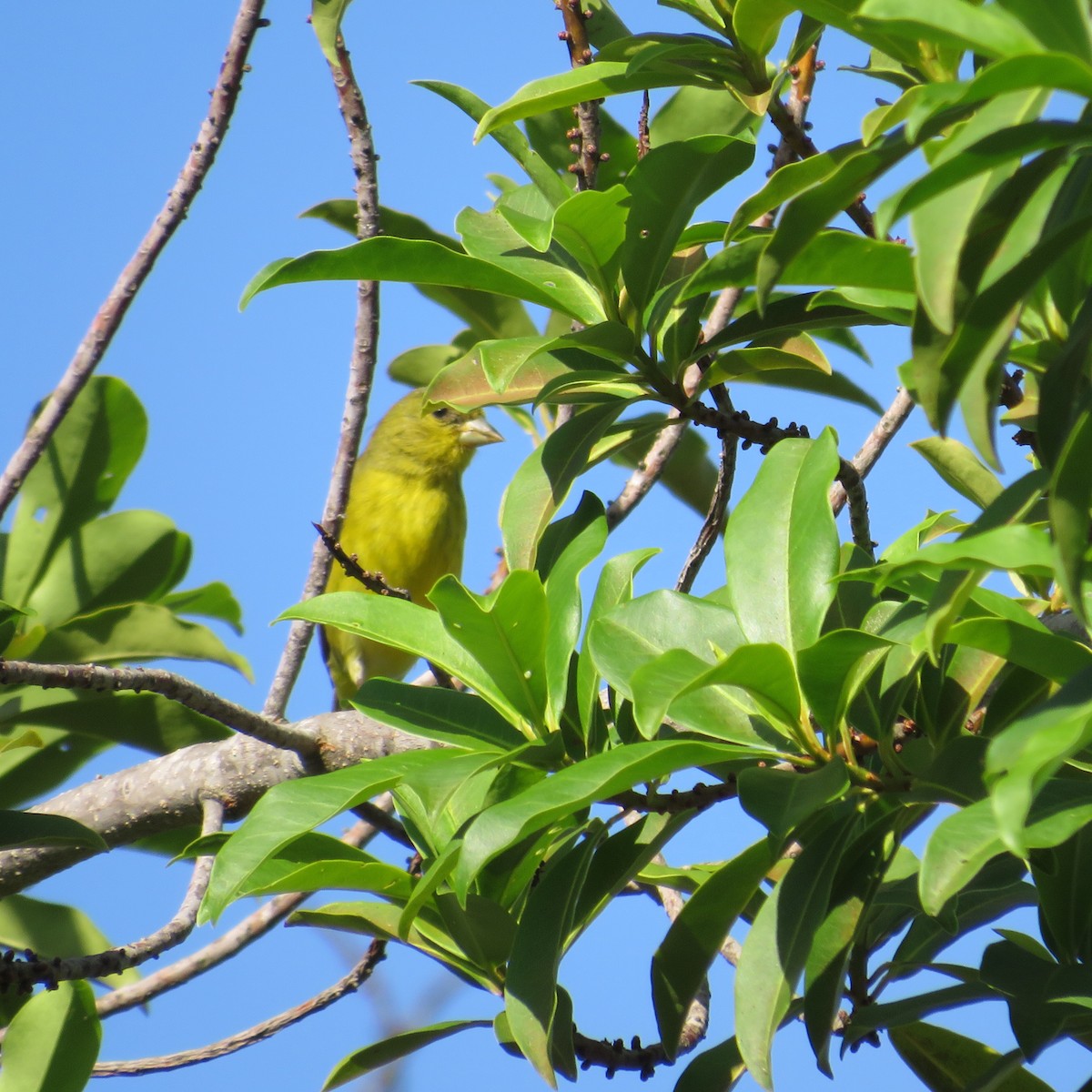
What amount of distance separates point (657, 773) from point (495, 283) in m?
0.76

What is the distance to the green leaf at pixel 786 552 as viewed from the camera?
1610mm

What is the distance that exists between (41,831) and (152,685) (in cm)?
33

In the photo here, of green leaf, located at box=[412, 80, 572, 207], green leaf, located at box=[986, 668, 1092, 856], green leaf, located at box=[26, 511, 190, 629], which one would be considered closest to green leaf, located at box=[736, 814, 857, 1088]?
green leaf, located at box=[986, 668, 1092, 856]

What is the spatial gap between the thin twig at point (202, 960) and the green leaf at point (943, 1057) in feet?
3.80

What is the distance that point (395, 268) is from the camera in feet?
5.77

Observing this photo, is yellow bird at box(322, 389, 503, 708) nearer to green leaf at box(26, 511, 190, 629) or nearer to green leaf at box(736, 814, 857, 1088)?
green leaf at box(26, 511, 190, 629)

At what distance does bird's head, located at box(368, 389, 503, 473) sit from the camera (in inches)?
256

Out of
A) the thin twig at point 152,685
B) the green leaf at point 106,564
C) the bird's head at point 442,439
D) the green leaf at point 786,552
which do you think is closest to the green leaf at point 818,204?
the green leaf at point 786,552

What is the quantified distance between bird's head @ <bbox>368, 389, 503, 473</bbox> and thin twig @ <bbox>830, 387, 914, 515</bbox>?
3837 millimetres

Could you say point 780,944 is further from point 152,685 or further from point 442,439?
point 442,439

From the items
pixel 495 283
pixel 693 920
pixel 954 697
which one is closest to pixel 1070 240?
pixel 954 697

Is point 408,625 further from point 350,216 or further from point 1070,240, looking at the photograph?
point 350,216

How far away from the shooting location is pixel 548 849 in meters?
2.02

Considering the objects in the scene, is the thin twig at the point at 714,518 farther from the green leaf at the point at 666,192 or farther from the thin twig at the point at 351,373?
the thin twig at the point at 351,373
